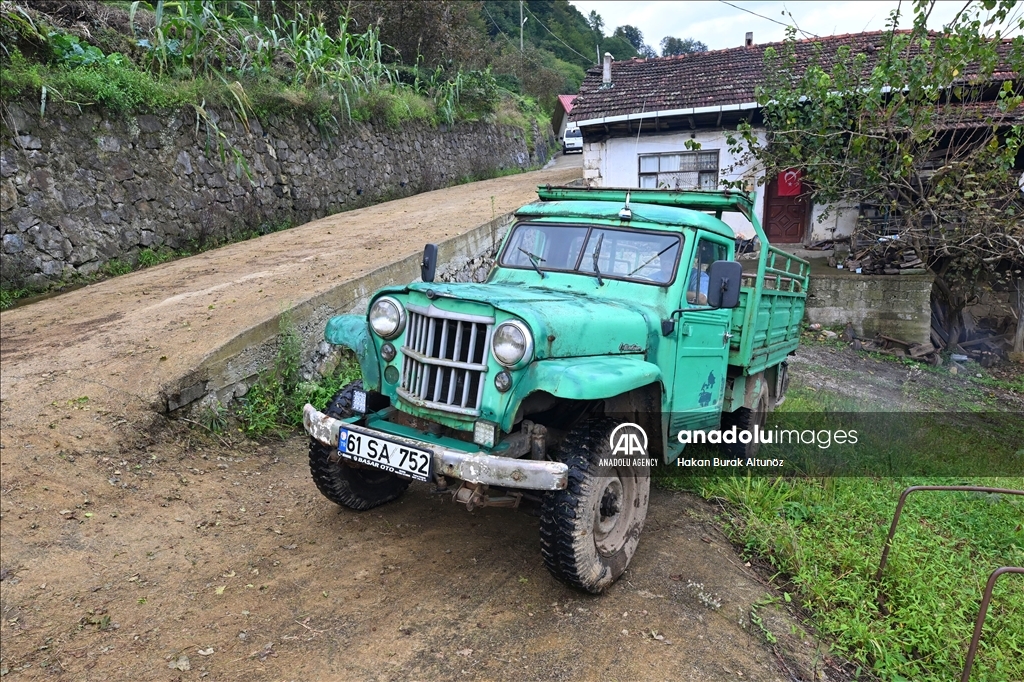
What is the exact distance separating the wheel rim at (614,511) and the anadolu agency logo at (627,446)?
0.07 meters

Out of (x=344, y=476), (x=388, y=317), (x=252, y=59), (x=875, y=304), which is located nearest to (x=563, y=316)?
(x=388, y=317)

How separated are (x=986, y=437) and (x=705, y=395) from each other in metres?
5.59

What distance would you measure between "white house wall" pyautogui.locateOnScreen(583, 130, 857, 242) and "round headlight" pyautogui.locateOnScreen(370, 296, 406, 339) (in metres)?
12.0

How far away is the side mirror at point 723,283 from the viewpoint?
3938 millimetres

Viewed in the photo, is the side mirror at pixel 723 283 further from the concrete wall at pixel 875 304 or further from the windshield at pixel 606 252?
the concrete wall at pixel 875 304

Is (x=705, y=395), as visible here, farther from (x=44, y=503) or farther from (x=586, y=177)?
(x=586, y=177)

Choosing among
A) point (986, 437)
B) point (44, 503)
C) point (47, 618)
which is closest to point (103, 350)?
point (44, 503)

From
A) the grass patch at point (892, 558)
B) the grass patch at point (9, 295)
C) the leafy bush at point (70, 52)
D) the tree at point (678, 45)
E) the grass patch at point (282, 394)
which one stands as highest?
the tree at point (678, 45)

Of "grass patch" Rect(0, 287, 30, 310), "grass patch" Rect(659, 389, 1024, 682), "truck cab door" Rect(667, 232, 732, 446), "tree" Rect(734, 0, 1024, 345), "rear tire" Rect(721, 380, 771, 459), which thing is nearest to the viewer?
"grass patch" Rect(659, 389, 1024, 682)

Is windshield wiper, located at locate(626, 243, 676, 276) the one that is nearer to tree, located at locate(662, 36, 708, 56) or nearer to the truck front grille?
the truck front grille

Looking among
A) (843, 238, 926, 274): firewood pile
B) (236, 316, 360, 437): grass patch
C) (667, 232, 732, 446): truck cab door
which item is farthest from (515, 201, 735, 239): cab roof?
(843, 238, 926, 274): firewood pile

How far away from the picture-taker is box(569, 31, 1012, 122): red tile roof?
14.4 m

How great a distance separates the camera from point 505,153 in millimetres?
21125

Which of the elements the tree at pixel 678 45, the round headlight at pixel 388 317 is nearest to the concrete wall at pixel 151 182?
the round headlight at pixel 388 317
